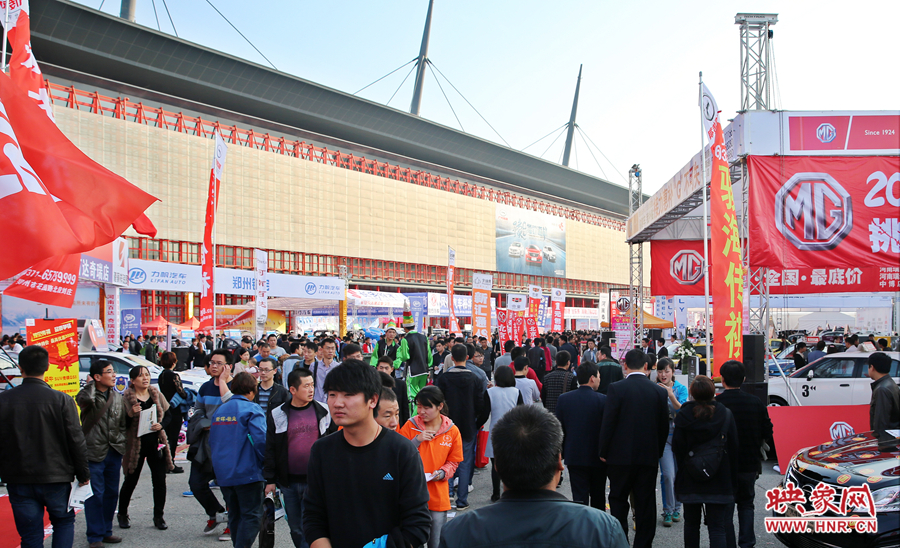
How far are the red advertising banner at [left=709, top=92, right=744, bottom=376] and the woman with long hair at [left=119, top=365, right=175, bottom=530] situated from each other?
697 cm

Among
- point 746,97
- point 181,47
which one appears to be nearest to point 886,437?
point 746,97

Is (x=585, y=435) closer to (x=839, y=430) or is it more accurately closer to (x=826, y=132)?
(x=839, y=430)

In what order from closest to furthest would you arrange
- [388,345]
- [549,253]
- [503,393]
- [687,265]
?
[503,393], [388,345], [687,265], [549,253]

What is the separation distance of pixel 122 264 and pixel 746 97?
14.2 metres

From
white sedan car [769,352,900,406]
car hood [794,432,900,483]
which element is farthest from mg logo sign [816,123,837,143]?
car hood [794,432,900,483]

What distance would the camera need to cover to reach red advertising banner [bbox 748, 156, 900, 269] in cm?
970

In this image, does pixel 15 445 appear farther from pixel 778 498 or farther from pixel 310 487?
pixel 778 498

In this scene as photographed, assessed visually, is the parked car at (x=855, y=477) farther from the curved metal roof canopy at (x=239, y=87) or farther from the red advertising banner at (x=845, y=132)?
the curved metal roof canopy at (x=239, y=87)

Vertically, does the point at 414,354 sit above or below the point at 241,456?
above

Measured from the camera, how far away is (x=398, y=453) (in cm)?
277

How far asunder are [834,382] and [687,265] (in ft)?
24.3

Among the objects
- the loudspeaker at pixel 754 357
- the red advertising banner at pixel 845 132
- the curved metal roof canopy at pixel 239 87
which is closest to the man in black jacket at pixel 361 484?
the loudspeaker at pixel 754 357

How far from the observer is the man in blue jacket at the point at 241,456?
15.4 ft

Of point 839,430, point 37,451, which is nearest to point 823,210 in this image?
point 839,430
